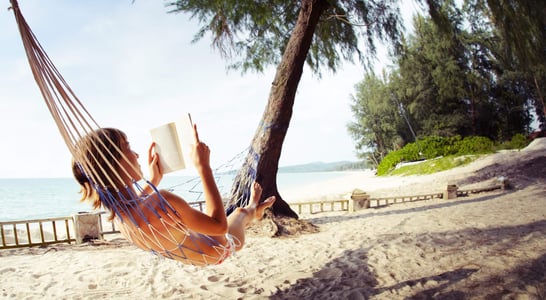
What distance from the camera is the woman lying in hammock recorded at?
3.42 feet

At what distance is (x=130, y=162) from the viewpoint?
3.59 ft

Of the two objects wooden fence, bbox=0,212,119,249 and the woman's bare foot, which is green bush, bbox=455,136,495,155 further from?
the woman's bare foot

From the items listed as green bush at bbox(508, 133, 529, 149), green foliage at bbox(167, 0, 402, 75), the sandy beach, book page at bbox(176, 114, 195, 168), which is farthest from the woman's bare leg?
green bush at bbox(508, 133, 529, 149)

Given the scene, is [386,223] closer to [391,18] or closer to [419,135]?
[391,18]

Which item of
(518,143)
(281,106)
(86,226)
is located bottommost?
(518,143)

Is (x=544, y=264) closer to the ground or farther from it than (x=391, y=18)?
closer to the ground

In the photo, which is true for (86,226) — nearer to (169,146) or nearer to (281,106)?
(281,106)

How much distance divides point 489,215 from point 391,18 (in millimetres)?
2618

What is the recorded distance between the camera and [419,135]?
42.5ft

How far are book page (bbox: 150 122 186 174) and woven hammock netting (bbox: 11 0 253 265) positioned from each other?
11 cm

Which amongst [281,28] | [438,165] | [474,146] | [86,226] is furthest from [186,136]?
[474,146]

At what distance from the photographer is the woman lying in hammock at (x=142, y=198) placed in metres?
1.04

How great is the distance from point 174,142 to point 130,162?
146mm

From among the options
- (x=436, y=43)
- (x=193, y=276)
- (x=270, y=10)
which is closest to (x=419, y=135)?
(x=436, y=43)
